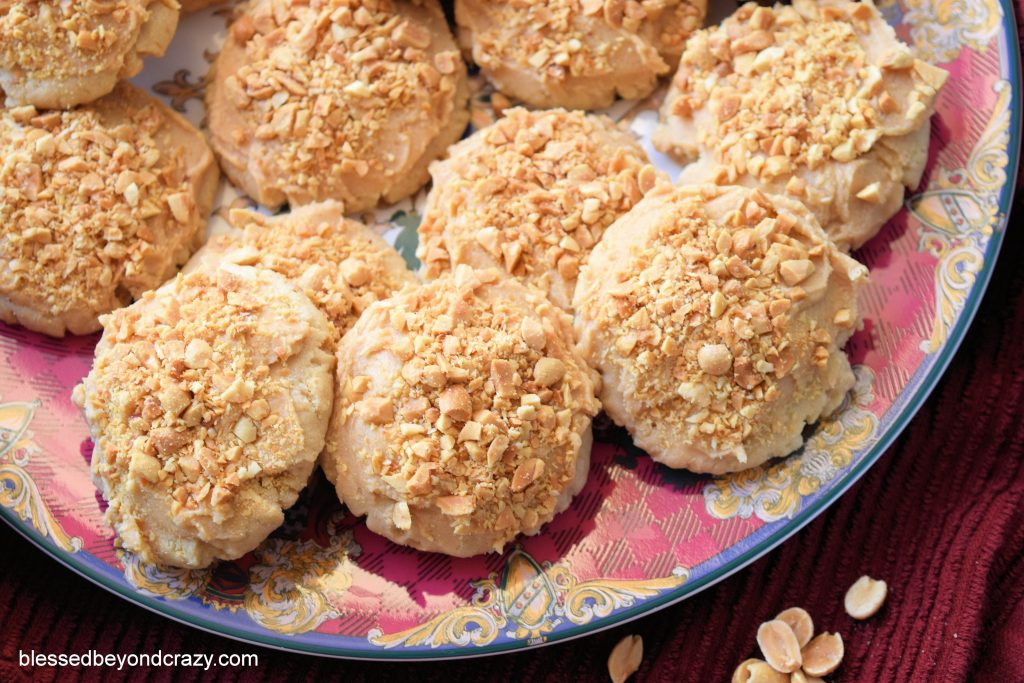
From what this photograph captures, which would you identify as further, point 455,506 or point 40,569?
point 40,569

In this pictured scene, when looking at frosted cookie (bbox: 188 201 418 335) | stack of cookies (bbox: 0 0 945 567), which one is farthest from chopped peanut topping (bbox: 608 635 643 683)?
frosted cookie (bbox: 188 201 418 335)

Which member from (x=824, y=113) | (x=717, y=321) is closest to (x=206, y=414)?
(x=717, y=321)

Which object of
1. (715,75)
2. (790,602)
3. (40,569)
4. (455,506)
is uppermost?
(715,75)

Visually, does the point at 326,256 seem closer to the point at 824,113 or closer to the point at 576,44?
the point at 576,44

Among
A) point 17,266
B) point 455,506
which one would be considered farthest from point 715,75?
point 17,266

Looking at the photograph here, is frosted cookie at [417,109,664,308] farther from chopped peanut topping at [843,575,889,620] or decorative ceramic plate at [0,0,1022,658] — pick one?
chopped peanut topping at [843,575,889,620]

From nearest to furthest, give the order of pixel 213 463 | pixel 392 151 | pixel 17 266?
1. pixel 213 463
2. pixel 17 266
3. pixel 392 151

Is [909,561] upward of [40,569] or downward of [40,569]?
downward

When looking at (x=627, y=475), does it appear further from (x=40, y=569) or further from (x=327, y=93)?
(x=40, y=569)
